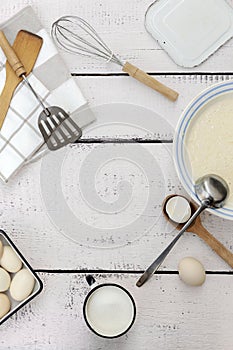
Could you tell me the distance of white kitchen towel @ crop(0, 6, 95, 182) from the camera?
3.77 feet

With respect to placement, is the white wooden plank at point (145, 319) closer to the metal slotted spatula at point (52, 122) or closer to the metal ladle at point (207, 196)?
the metal ladle at point (207, 196)

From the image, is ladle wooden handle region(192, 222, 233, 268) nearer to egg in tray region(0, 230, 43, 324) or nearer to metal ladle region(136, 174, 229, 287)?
metal ladle region(136, 174, 229, 287)

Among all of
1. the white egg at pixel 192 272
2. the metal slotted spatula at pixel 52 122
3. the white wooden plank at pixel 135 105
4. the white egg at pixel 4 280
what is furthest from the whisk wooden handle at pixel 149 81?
the white egg at pixel 4 280

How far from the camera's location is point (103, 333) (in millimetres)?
1094

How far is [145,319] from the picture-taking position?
3.70ft

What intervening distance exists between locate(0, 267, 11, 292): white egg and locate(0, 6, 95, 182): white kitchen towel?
152 millimetres

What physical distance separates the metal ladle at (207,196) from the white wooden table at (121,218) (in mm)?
33

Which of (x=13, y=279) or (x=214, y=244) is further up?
(x=13, y=279)

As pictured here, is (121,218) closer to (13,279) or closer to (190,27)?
(13,279)

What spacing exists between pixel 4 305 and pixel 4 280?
0.04m

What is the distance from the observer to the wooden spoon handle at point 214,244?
1.12 metres

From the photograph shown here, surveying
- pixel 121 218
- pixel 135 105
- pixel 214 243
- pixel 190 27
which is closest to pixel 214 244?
pixel 214 243

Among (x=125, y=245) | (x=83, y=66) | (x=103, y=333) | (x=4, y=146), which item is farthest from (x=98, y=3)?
(x=103, y=333)

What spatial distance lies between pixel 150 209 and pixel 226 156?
0.49 ft
